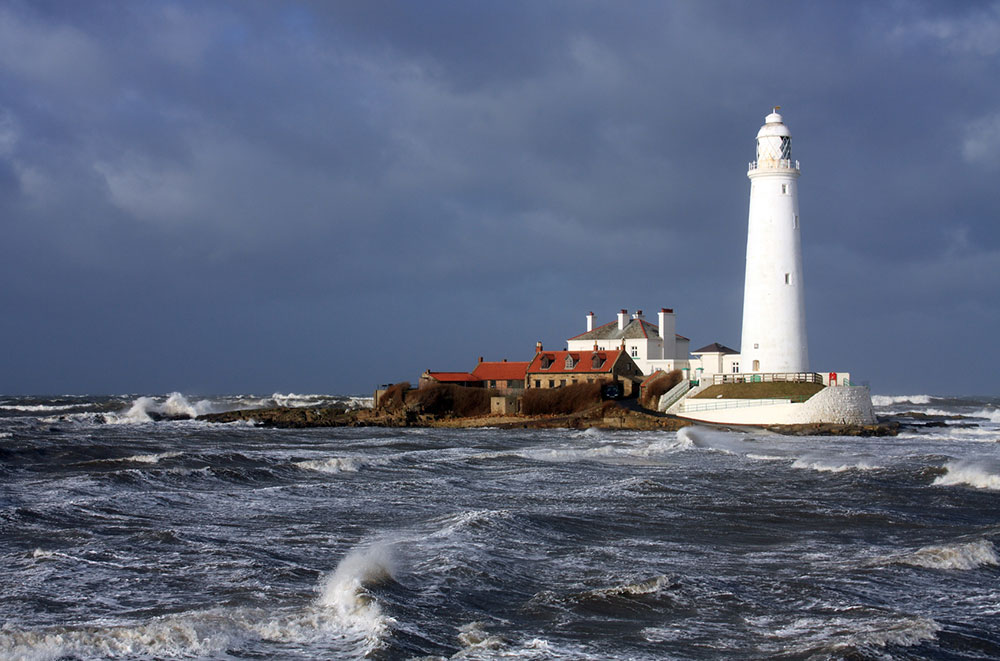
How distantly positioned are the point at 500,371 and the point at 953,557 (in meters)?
39.5

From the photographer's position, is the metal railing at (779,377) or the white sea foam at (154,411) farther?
the white sea foam at (154,411)

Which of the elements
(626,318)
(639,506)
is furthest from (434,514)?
(626,318)

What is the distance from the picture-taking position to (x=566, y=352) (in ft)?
161

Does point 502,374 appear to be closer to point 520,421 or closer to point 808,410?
point 520,421

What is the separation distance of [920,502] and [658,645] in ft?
34.5

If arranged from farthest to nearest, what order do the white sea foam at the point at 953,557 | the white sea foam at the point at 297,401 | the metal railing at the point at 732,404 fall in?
the white sea foam at the point at 297,401
the metal railing at the point at 732,404
the white sea foam at the point at 953,557

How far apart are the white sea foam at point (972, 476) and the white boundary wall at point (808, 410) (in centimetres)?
1343

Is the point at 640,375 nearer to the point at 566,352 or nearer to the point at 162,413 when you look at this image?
the point at 566,352

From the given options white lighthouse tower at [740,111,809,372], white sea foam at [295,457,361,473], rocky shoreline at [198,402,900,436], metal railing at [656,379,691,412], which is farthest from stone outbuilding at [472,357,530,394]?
white sea foam at [295,457,361,473]

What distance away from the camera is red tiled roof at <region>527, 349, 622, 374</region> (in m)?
46.8

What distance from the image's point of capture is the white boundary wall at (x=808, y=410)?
35562 millimetres

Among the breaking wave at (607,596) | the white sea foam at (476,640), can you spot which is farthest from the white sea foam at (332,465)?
the white sea foam at (476,640)

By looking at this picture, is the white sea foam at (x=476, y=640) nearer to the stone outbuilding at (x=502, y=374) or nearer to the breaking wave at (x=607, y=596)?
the breaking wave at (x=607, y=596)

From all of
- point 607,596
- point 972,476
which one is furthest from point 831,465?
point 607,596
